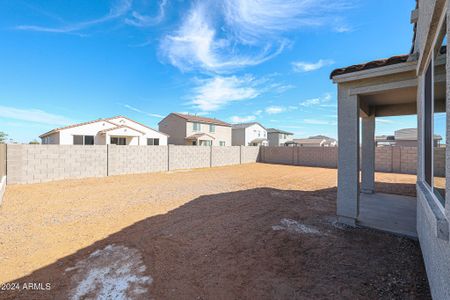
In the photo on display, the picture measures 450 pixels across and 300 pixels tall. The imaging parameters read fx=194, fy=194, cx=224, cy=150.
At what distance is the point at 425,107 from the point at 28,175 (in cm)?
1348

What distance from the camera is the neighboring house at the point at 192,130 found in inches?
1080

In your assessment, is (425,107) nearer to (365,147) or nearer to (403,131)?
(365,147)

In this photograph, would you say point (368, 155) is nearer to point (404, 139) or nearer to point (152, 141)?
point (152, 141)

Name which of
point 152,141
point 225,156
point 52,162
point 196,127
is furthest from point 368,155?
point 196,127

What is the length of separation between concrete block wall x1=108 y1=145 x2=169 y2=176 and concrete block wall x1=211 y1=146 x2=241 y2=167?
15.9 feet

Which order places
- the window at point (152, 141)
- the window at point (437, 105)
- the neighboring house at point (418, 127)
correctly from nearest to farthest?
the neighboring house at point (418, 127) < the window at point (437, 105) < the window at point (152, 141)

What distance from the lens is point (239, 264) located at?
2959 millimetres

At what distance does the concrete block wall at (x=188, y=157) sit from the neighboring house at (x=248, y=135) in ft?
61.2

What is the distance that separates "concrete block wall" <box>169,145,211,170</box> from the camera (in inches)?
582

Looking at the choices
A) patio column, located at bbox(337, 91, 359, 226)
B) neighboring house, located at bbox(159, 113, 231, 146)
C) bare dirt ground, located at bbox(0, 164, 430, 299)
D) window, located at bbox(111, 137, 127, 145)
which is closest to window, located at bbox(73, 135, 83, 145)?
window, located at bbox(111, 137, 127, 145)

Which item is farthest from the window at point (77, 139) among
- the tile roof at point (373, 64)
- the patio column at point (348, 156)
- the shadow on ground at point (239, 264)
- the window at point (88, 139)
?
the patio column at point (348, 156)

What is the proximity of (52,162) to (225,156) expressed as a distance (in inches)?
495

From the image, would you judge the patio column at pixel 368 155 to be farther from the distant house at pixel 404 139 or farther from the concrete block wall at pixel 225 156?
the distant house at pixel 404 139

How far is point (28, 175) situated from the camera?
8.87 m
